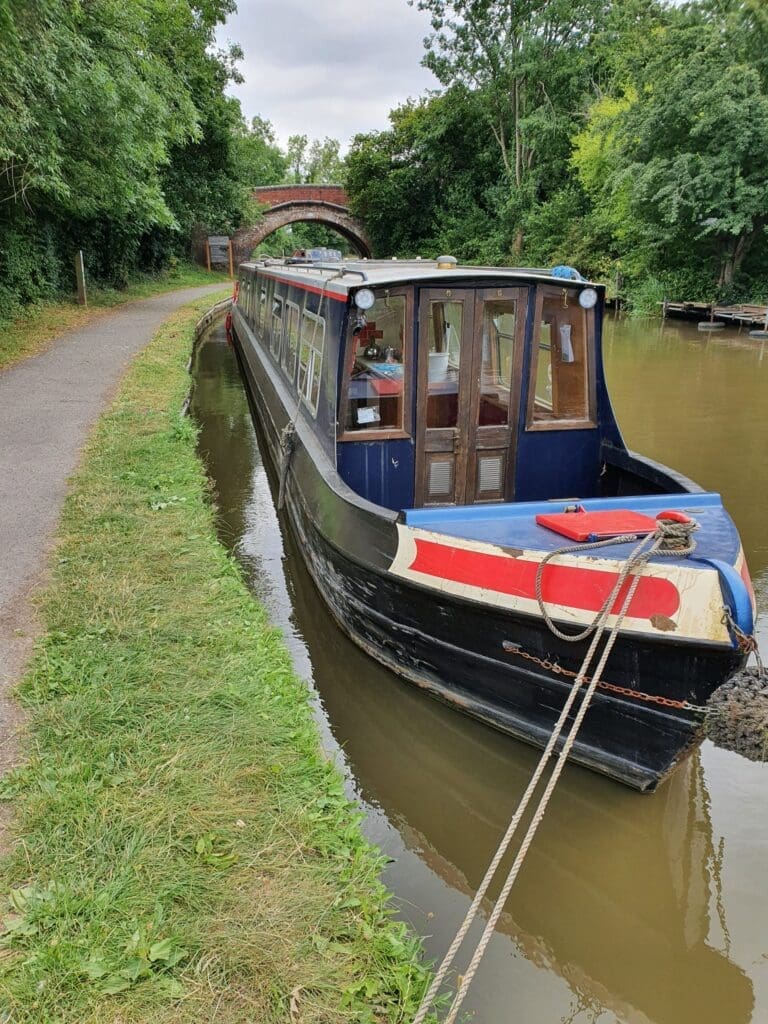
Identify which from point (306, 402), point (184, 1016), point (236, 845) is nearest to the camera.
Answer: point (184, 1016)

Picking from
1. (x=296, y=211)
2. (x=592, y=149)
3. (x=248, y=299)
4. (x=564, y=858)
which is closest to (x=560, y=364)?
(x=564, y=858)

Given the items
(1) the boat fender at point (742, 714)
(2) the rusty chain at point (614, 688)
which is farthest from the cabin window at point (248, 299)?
(1) the boat fender at point (742, 714)

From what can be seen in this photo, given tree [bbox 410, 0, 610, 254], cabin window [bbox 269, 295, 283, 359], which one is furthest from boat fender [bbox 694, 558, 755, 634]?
tree [bbox 410, 0, 610, 254]

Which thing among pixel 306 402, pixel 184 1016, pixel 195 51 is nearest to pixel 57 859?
pixel 184 1016

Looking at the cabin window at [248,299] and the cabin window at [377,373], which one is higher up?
the cabin window at [248,299]

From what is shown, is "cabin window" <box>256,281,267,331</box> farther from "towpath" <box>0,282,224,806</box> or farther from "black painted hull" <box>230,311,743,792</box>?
"black painted hull" <box>230,311,743,792</box>

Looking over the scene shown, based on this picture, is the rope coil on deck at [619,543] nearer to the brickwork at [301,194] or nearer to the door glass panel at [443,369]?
the door glass panel at [443,369]

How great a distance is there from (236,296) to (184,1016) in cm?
1921

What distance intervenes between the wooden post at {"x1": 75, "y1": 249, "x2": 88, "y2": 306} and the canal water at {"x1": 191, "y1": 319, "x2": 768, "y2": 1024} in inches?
593

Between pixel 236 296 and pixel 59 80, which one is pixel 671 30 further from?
pixel 59 80

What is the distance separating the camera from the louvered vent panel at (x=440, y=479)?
16.3 feet

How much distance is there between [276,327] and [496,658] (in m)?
7.09

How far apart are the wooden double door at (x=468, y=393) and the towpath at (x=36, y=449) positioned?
8.71 feet

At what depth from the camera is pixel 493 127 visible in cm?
3272
